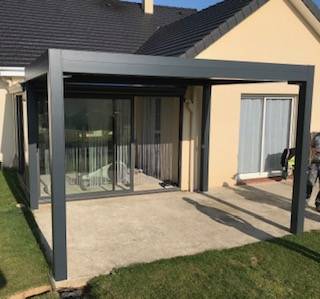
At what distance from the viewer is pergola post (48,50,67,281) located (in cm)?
441

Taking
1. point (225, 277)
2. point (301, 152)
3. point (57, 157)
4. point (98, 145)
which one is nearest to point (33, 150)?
point (98, 145)

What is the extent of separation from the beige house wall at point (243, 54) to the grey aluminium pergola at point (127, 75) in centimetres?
336

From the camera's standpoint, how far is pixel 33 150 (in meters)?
7.67

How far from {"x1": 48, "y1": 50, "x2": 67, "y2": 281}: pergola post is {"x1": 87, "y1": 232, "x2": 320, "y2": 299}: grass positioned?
1.70ft

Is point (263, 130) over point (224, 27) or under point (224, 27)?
under

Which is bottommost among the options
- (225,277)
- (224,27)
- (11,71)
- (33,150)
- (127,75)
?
(225,277)

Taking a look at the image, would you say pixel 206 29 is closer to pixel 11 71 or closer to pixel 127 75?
pixel 127 75

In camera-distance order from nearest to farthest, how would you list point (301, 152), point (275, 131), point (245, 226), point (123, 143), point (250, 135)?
1. point (301, 152)
2. point (245, 226)
3. point (123, 143)
4. point (250, 135)
5. point (275, 131)

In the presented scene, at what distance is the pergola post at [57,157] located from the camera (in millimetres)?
4414

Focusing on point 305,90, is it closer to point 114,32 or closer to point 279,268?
point 279,268

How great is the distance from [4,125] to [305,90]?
8813 millimetres

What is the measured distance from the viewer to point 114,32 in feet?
44.9

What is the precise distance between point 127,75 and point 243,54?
547 centimetres

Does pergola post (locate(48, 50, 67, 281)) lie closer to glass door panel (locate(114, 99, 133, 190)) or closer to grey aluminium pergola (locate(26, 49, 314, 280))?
grey aluminium pergola (locate(26, 49, 314, 280))
